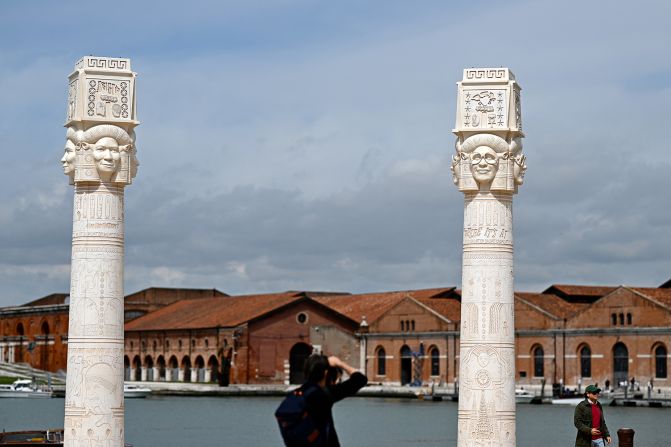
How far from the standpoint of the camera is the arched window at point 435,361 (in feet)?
284

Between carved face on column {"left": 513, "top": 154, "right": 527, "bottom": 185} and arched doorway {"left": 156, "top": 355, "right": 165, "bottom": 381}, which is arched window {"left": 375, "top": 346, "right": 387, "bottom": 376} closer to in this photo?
arched doorway {"left": 156, "top": 355, "right": 165, "bottom": 381}

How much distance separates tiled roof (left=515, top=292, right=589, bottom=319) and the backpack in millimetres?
71933

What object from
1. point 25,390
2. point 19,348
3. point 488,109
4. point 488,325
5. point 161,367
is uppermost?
point 488,109

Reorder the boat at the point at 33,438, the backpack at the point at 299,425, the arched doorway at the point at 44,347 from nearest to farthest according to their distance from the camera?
the backpack at the point at 299,425 → the boat at the point at 33,438 → the arched doorway at the point at 44,347

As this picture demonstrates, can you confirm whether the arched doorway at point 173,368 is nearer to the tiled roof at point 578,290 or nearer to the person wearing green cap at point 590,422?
the tiled roof at point 578,290

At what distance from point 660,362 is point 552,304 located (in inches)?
407

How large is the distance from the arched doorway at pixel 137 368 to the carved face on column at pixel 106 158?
3384 inches

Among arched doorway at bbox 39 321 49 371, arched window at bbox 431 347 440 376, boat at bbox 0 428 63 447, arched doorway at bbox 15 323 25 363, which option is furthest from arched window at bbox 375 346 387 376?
boat at bbox 0 428 63 447

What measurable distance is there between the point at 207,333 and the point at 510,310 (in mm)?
76373

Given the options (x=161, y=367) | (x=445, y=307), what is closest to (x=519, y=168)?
(x=445, y=307)

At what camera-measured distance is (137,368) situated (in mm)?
101500

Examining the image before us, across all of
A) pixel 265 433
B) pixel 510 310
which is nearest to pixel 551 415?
pixel 265 433

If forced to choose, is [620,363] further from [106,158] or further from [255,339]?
[106,158]

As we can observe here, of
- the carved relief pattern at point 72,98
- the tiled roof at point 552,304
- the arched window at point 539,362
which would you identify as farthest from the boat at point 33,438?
the arched window at point 539,362
